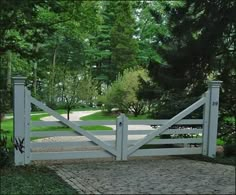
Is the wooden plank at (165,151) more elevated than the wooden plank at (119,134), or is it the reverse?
the wooden plank at (119,134)

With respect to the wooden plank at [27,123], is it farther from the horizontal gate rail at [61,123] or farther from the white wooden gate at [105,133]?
the horizontal gate rail at [61,123]

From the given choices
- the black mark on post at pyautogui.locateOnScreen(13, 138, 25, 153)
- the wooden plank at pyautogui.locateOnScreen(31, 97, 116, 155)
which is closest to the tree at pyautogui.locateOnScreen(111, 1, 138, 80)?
the wooden plank at pyautogui.locateOnScreen(31, 97, 116, 155)

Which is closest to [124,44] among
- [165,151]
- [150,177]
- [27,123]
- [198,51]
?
[198,51]

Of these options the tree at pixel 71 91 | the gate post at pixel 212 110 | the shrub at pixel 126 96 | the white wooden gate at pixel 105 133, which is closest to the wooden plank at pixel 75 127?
the white wooden gate at pixel 105 133

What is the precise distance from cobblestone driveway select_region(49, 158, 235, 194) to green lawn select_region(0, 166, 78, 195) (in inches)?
8.2

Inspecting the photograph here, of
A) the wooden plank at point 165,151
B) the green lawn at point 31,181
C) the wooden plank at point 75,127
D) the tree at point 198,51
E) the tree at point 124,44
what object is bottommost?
the green lawn at point 31,181

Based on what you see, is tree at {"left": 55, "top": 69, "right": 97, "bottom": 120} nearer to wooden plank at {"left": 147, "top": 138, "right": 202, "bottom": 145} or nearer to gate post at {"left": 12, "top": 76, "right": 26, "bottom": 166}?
wooden plank at {"left": 147, "top": 138, "right": 202, "bottom": 145}

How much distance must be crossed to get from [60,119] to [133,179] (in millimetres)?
2317

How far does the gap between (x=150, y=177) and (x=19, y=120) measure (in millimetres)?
2993

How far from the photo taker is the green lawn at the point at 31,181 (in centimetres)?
632

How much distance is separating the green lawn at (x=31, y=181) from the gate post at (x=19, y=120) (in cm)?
34

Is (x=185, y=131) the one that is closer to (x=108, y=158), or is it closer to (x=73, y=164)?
(x=108, y=158)

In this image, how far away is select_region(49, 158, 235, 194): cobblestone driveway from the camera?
20.9 ft

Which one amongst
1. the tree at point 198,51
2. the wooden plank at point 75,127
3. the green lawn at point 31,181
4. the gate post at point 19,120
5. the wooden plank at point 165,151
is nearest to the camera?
the green lawn at point 31,181
